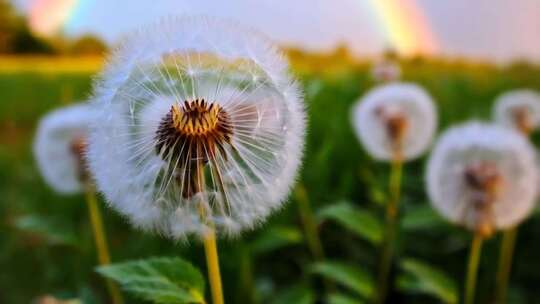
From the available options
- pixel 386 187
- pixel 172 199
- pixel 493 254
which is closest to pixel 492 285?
pixel 493 254

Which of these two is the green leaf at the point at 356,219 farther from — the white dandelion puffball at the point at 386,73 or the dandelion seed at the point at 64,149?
the white dandelion puffball at the point at 386,73

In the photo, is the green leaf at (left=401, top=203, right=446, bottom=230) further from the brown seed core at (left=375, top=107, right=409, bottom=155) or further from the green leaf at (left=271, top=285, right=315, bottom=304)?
the green leaf at (left=271, top=285, right=315, bottom=304)

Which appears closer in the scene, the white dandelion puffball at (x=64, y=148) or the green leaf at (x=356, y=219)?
A: the green leaf at (x=356, y=219)

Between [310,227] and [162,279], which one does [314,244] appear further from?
[162,279]

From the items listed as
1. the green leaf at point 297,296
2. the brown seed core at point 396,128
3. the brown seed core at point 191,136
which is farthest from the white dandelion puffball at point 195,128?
the brown seed core at point 396,128

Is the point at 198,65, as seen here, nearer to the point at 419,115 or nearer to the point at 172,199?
the point at 172,199

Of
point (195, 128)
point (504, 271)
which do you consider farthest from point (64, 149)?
point (504, 271)
